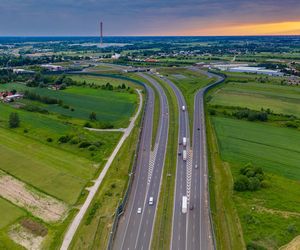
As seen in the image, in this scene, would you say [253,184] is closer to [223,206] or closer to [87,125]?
[223,206]

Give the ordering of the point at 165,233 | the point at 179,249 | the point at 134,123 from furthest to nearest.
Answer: the point at 134,123
the point at 165,233
the point at 179,249

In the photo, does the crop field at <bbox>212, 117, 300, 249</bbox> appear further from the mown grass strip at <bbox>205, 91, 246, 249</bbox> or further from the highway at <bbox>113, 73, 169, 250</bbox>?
the highway at <bbox>113, 73, 169, 250</bbox>

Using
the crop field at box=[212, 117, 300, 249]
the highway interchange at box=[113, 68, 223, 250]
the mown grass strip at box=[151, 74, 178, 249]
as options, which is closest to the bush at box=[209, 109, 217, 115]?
the crop field at box=[212, 117, 300, 249]

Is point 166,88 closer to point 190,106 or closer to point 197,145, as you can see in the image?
point 190,106

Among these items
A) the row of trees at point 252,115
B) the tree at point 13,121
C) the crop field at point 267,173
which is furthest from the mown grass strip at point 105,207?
the row of trees at point 252,115

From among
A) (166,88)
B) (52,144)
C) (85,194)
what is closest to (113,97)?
(166,88)

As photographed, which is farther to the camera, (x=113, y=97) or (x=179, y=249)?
(x=113, y=97)

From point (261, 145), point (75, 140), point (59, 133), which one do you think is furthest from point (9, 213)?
point (261, 145)

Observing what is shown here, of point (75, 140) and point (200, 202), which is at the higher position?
point (75, 140)
